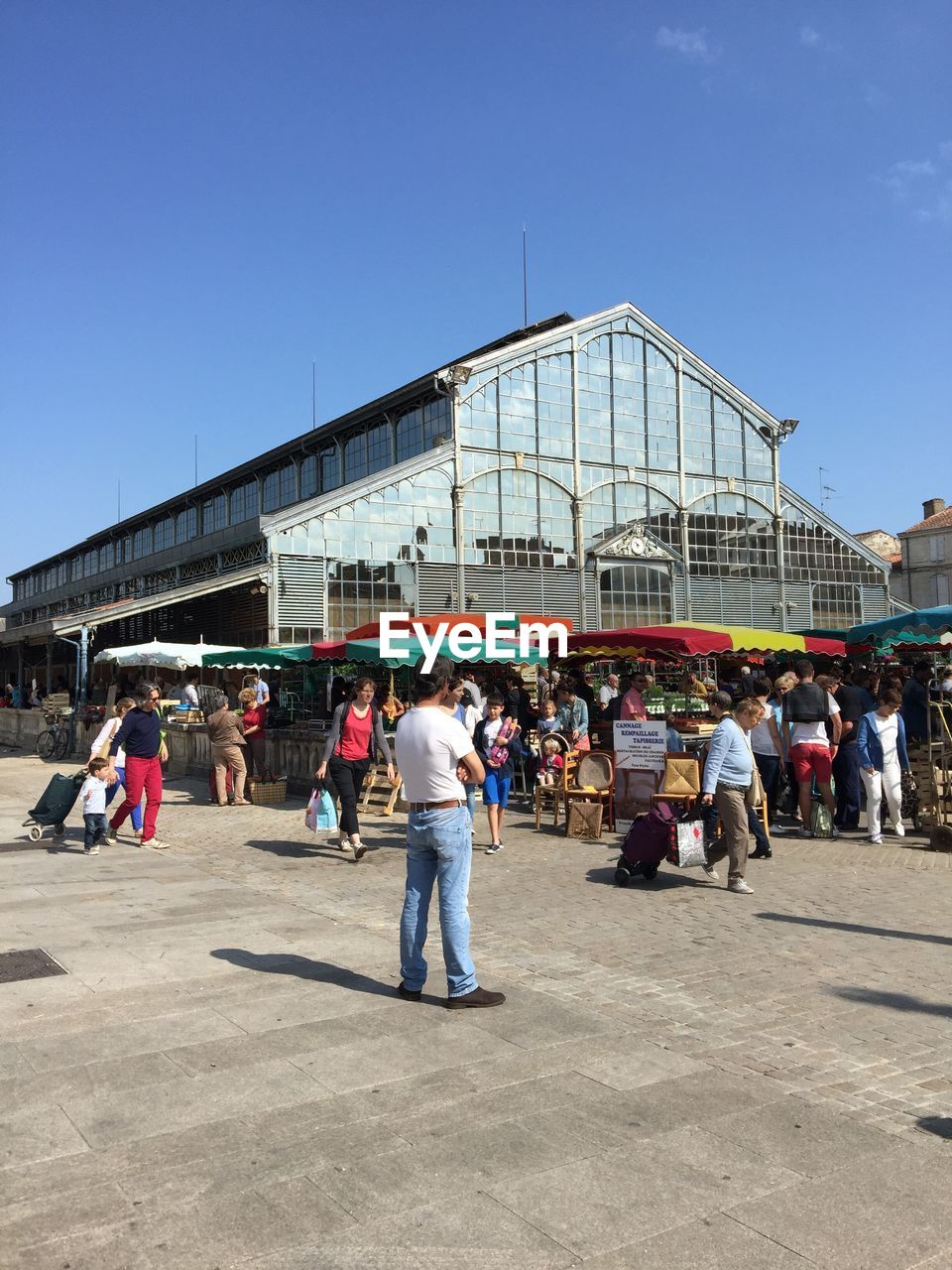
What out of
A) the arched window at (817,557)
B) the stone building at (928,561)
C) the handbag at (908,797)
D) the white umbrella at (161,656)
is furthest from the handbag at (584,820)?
the stone building at (928,561)

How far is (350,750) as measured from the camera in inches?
441

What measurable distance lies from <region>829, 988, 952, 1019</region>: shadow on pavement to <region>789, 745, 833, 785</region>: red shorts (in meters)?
5.93

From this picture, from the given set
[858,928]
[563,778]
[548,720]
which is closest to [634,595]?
[548,720]

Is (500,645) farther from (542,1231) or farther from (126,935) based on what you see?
(542,1231)

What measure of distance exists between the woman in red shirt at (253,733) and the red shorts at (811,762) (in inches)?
323

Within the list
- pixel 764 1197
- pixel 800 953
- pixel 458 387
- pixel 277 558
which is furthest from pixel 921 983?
pixel 458 387

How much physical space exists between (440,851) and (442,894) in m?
0.25

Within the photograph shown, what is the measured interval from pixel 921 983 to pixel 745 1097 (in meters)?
2.25

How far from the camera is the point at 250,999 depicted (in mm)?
5922

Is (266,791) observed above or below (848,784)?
below

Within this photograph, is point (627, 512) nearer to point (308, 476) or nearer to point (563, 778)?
point (308, 476)

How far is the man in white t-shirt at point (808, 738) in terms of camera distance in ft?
38.3

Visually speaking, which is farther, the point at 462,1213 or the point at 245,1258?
the point at 462,1213

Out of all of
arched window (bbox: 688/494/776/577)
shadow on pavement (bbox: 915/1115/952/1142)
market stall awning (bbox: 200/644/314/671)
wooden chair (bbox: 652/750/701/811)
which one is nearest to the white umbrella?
market stall awning (bbox: 200/644/314/671)
